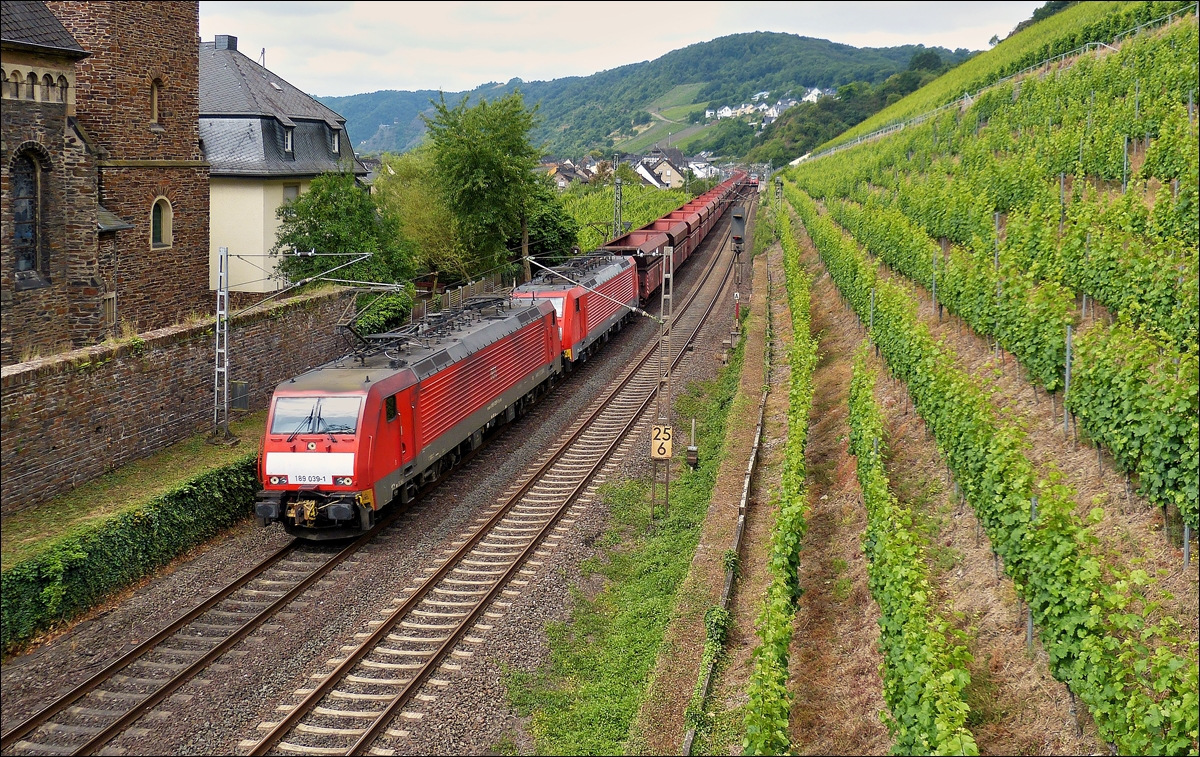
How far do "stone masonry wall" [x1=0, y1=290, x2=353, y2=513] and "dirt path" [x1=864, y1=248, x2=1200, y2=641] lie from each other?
639 inches

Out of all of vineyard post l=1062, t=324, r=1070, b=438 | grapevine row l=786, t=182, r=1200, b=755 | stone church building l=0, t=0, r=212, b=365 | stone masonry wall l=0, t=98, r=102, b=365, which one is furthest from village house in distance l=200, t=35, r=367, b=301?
vineyard post l=1062, t=324, r=1070, b=438

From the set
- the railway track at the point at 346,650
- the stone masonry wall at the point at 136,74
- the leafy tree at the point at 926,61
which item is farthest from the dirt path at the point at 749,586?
the leafy tree at the point at 926,61

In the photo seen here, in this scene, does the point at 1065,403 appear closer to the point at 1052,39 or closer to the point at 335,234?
the point at 335,234

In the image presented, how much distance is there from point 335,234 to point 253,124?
5952 millimetres

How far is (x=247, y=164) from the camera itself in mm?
37562

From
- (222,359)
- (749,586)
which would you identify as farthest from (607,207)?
(749,586)

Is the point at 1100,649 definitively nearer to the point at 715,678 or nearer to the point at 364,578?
the point at 715,678

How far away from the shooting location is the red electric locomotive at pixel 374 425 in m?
18.7

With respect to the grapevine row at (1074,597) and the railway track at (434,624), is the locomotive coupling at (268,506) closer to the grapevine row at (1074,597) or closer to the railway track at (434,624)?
the railway track at (434,624)

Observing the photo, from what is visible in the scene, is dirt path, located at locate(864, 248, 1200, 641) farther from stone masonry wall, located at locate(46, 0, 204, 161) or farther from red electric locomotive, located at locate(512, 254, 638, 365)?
stone masonry wall, located at locate(46, 0, 204, 161)

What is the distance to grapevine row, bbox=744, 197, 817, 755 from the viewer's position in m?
11.3

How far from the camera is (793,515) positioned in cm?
1623

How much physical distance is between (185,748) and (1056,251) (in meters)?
19.0

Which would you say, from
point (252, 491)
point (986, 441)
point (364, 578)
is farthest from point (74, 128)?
point (986, 441)
